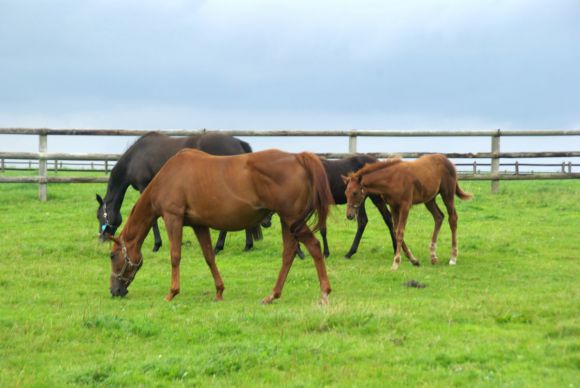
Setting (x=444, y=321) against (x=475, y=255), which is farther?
(x=475, y=255)

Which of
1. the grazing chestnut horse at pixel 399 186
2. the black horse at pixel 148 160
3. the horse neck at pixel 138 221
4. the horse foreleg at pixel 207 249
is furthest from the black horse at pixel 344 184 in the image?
the horse neck at pixel 138 221

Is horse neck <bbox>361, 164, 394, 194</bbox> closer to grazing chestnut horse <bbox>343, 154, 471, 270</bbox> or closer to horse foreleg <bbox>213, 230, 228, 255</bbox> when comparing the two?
grazing chestnut horse <bbox>343, 154, 471, 270</bbox>

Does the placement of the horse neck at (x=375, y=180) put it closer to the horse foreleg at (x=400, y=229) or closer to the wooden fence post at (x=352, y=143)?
the horse foreleg at (x=400, y=229)

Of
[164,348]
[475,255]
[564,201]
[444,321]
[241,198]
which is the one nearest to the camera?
[164,348]

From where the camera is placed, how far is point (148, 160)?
13914 millimetres

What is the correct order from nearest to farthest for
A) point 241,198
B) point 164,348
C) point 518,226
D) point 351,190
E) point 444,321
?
point 164,348, point 444,321, point 241,198, point 351,190, point 518,226

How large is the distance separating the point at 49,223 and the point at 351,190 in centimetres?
790

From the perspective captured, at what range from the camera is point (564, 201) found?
1970cm

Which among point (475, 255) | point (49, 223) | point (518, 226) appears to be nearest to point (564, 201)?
point (518, 226)

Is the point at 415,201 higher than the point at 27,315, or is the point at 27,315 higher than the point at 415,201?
the point at 415,201

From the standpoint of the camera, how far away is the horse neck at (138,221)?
954 cm

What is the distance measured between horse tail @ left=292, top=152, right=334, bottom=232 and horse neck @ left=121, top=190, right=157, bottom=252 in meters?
2.11

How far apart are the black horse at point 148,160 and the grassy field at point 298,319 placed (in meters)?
0.55

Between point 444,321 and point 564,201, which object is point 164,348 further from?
point 564,201
